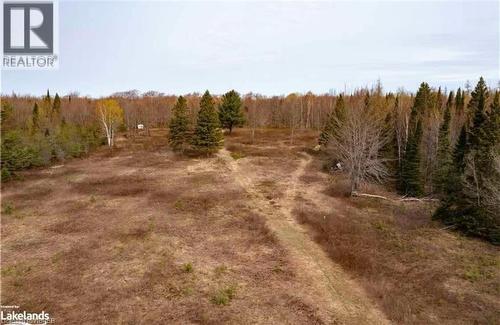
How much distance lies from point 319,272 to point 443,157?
25990 millimetres

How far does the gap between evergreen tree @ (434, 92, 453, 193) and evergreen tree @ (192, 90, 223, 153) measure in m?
28.6

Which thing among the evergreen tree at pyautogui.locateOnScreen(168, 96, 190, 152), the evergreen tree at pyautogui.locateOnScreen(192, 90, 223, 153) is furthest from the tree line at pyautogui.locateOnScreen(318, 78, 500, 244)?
the evergreen tree at pyautogui.locateOnScreen(168, 96, 190, 152)

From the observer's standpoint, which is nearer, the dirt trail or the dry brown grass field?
the dirt trail

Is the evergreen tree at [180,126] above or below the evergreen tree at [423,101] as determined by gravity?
below

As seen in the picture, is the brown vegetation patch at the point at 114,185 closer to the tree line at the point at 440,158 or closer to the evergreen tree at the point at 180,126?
the evergreen tree at the point at 180,126

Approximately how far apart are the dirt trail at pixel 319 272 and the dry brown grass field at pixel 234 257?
83 millimetres

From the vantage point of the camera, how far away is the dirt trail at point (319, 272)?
1527cm

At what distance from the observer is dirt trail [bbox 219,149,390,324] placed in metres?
15.3

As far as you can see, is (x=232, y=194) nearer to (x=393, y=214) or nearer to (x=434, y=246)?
(x=393, y=214)

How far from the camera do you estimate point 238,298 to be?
16.5 meters

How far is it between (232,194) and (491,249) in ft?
66.2

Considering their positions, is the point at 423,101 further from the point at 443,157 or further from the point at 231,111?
the point at 231,111

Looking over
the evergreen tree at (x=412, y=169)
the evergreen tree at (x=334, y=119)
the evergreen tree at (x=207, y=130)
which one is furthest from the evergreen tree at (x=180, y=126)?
the evergreen tree at (x=412, y=169)

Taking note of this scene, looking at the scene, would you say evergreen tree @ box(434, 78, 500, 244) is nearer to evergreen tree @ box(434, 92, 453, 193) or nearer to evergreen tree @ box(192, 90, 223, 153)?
evergreen tree @ box(434, 92, 453, 193)
